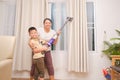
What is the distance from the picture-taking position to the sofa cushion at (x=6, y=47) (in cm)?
241

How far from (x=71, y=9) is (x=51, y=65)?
1.27 metres

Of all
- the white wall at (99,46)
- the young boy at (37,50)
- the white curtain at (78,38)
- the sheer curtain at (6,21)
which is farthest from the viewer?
the sheer curtain at (6,21)

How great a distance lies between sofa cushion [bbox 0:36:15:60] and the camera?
2.41 metres

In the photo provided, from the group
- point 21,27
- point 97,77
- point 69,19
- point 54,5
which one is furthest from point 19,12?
point 97,77

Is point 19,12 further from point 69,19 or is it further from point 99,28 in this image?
point 99,28

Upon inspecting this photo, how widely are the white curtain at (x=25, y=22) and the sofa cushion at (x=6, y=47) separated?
1.06 meters

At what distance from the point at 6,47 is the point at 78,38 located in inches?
62.6

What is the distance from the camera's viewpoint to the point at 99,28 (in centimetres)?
361

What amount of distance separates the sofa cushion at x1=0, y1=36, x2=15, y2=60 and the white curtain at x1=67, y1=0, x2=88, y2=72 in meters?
1.39

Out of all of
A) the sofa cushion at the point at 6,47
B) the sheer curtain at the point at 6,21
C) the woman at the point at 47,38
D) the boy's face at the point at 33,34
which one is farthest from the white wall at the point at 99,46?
the sofa cushion at the point at 6,47

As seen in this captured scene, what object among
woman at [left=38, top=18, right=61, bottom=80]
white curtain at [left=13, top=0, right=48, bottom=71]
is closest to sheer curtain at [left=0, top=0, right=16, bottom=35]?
white curtain at [left=13, top=0, right=48, bottom=71]

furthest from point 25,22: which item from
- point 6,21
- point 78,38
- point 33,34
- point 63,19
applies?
point 78,38

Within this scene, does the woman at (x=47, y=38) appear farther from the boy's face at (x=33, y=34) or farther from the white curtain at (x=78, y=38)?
the white curtain at (x=78, y=38)

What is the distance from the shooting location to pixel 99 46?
11.8 feet
